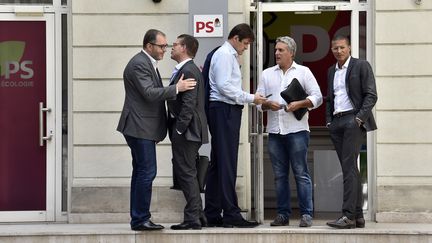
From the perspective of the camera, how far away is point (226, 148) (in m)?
10.7

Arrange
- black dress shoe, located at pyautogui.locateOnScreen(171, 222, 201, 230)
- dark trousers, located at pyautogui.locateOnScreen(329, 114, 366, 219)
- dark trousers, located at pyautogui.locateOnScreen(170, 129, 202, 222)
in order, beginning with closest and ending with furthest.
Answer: dark trousers, located at pyautogui.locateOnScreen(170, 129, 202, 222) → black dress shoe, located at pyautogui.locateOnScreen(171, 222, 201, 230) → dark trousers, located at pyautogui.locateOnScreen(329, 114, 366, 219)

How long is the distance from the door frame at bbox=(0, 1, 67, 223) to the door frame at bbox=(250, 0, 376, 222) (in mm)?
2158

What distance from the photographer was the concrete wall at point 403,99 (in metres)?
11.7

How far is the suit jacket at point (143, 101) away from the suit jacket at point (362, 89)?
5.81 feet

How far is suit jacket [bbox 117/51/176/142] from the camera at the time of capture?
33.0 ft

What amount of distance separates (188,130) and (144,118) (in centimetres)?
43

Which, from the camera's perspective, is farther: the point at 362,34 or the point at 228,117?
the point at 362,34

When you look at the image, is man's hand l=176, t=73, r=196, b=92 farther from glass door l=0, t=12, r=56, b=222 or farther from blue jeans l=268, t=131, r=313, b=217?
glass door l=0, t=12, r=56, b=222

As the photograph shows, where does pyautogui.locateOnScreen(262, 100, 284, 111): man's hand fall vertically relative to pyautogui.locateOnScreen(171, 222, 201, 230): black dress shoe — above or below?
above

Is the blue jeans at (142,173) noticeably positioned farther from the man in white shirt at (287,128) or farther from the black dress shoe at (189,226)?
the man in white shirt at (287,128)

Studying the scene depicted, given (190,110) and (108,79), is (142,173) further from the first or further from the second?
(108,79)

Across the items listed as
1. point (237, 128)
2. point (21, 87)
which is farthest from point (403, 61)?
point (21, 87)

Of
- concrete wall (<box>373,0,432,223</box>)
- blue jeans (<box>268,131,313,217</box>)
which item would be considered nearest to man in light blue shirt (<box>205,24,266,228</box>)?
blue jeans (<box>268,131,313,217</box>)

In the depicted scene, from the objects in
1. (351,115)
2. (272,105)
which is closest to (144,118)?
(272,105)
